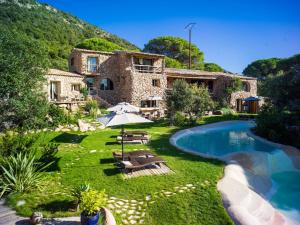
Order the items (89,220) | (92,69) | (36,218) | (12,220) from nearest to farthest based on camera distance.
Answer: (89,220) < (36,218) < (12,220) < (92,69)

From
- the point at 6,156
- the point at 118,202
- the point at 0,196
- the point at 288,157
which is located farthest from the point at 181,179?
the point at 288,157

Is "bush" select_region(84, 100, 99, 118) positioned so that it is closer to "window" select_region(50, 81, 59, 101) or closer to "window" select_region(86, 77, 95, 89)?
"window" select_region(50, 81, 59, 101)

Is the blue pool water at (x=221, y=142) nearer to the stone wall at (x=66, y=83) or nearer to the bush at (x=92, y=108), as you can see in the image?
the bush at (x=92, y=108)

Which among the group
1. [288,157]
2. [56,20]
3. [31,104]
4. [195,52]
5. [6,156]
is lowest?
[288,157]

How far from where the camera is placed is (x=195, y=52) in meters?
62.7

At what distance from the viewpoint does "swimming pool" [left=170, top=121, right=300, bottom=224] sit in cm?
1111

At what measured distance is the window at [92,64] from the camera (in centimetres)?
3333

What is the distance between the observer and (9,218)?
710 centimetres

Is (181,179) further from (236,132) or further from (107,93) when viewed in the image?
(107,93)

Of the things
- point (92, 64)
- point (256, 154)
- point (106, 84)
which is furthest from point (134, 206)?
point (106, 84)

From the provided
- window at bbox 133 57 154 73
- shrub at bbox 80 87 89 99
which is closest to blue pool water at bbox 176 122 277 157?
window at bbox 133 57 154 73

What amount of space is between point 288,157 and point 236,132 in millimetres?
9141

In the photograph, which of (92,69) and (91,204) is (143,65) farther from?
(91,204)

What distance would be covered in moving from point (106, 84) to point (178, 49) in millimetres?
32226
